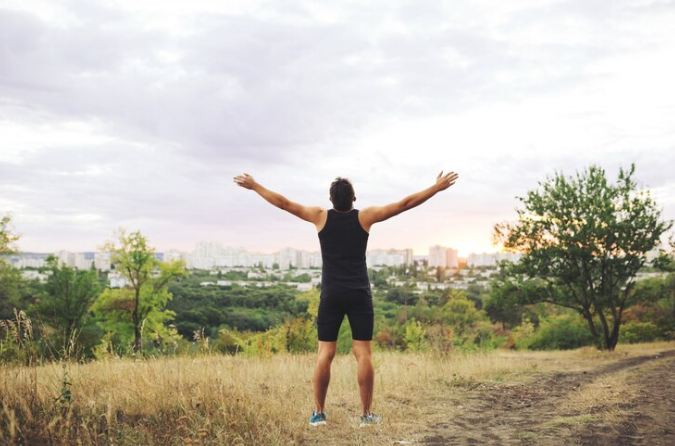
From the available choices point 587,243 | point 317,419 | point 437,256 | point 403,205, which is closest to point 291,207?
point 403,205

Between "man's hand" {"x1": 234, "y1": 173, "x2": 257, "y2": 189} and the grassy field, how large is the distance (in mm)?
2246

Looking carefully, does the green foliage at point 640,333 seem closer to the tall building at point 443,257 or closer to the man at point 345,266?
the man at point 345,266

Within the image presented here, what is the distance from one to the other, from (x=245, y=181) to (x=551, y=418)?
15.1 feet

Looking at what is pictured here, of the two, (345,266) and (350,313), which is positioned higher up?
(345,266)

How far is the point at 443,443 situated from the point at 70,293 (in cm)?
3604

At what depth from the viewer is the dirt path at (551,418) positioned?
492 centimetres

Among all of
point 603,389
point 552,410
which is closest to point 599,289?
point 603,389

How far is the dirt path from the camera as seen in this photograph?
4918 mm

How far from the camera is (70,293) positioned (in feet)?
114

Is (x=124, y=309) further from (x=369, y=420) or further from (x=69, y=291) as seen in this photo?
(x=369, y=420)

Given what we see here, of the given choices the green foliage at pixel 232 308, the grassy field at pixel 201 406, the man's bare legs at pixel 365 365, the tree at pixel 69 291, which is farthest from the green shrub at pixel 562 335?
the man's bare legs at pixel 365 365

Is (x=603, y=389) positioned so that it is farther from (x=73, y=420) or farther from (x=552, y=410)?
(x=73, y=420)

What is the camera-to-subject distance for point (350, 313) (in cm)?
493

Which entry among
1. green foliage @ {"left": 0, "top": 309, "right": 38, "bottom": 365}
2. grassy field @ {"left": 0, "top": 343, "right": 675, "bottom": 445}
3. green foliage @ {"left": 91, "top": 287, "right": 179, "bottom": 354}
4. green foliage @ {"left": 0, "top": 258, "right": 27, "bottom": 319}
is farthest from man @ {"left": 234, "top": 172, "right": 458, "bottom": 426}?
green foliage @ {"left": 0, "top": 258, "right": 27, "bottom": 319}
